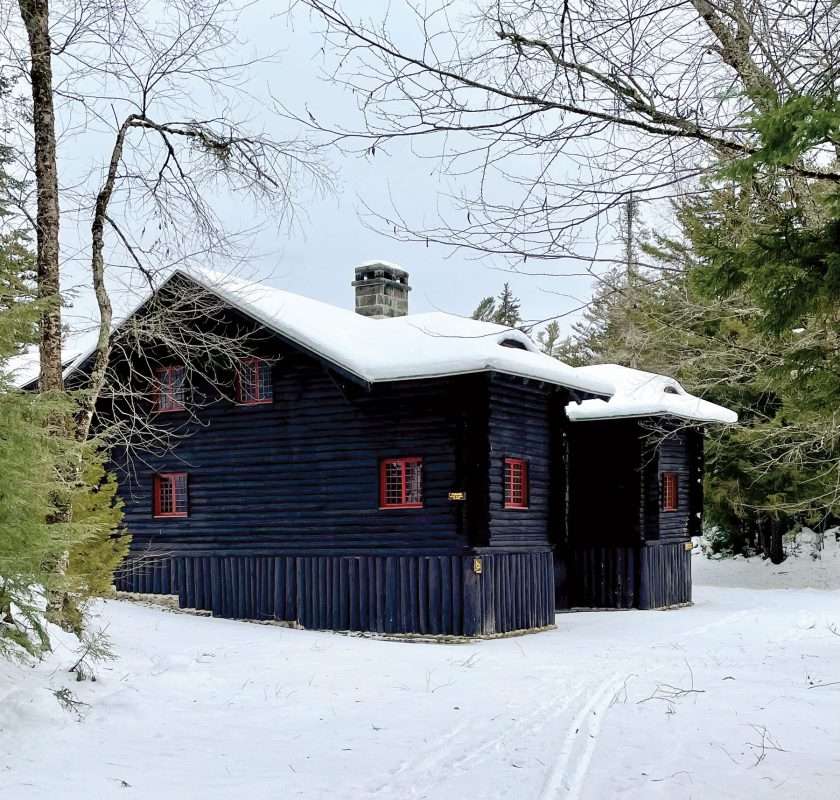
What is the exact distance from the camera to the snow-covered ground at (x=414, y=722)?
7.72 meters

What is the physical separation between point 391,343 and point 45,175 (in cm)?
827

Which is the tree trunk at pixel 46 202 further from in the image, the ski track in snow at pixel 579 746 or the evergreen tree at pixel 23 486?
the ski track in snow at pixel 579 746

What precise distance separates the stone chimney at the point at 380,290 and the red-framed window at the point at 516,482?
5.59 meters

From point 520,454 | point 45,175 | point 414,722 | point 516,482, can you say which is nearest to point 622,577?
point 516,482

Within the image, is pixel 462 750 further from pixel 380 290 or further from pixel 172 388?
pixel 380 290

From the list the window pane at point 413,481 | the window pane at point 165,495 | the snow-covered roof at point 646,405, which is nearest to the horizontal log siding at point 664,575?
the snow-covered roof at point 646,405

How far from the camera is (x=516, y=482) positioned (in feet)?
64.8

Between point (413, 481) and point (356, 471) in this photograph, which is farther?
point (356, 471)

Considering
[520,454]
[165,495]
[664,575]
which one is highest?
[520,454]

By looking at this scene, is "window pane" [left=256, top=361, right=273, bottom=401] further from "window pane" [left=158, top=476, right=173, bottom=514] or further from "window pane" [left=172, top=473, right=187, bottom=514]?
"window pane" [left=158, top=476, right=173, bottom=514]

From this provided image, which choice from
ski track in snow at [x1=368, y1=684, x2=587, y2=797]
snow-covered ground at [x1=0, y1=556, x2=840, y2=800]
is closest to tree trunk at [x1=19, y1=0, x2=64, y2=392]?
snow-covered ground at [x1=0, y1=556, x2=840, y2=800]

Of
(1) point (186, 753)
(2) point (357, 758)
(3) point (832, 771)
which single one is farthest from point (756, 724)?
(1) point (186, 753)

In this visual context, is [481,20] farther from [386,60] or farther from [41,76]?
[41,76]

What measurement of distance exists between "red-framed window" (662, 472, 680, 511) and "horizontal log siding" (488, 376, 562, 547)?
6.11 metres
